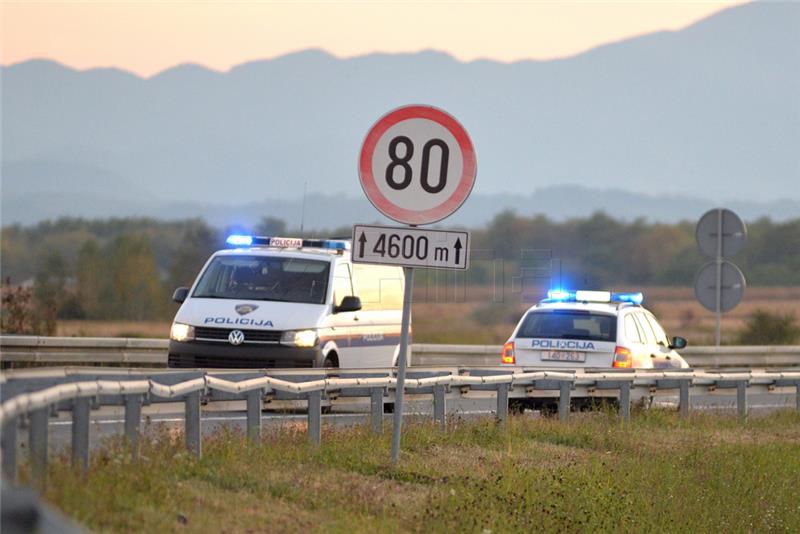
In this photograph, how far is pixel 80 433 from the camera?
28.7ft

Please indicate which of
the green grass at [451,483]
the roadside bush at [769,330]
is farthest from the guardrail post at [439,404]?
the roadside bush at [769,330]

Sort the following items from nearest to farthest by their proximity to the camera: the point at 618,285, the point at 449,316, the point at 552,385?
the point at 552,385 < the point at 449,316 < the point at 618,285

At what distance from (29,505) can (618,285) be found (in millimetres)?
98457

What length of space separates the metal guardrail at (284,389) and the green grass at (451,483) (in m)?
0.24

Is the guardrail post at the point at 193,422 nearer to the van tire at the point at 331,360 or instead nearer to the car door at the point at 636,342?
the van tire at the point at 331,360

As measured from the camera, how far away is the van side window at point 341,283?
63.1 feet

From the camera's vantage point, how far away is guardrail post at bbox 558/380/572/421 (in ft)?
56.5

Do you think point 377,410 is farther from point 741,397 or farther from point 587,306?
point 741,397

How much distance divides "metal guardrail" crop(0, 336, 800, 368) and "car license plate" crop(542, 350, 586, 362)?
26.4 ft

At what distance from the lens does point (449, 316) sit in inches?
2559

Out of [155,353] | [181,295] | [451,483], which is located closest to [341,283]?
[181,295]

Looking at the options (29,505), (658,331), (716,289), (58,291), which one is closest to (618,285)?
(58,291)

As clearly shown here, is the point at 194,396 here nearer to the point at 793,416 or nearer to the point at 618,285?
the point at 793,416

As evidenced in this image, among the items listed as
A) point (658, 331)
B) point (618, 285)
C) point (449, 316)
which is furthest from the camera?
point (618, 285)
